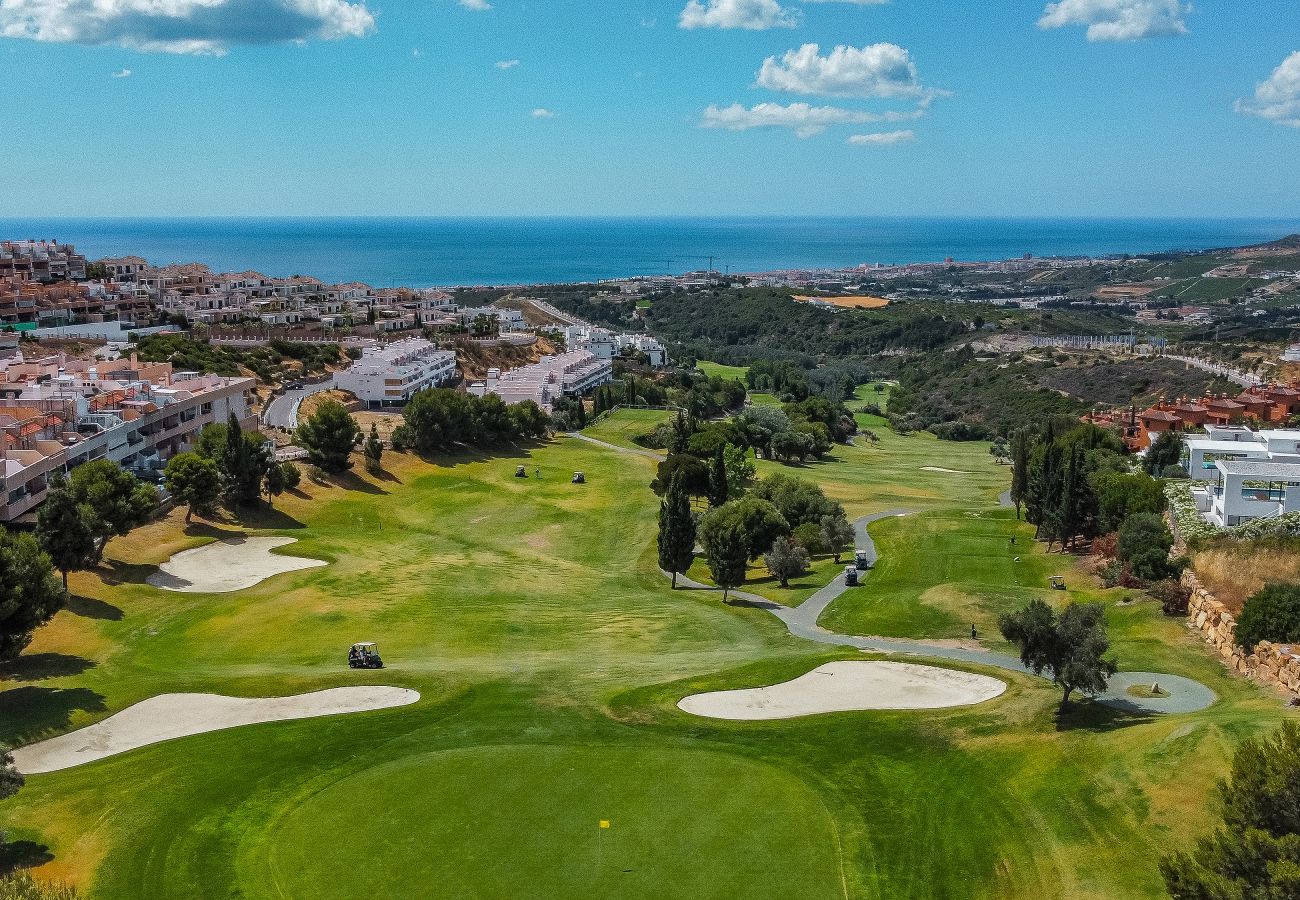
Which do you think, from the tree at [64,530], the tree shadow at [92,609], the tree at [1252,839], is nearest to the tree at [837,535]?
the tree shadow at [92,609]

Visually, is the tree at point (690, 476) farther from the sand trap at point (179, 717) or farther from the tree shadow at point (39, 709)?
the tree shadow at point (39, 709)

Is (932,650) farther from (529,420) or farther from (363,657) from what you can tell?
(529,420)

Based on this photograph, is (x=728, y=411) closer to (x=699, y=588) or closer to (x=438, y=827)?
(x=699, y=588)

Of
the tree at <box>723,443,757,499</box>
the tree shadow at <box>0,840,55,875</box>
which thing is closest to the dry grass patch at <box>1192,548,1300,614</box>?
the tree at <box>723,443,757,499</box>

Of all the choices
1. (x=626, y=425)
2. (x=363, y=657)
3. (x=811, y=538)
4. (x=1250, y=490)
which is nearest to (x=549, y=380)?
(x=626, y=425)

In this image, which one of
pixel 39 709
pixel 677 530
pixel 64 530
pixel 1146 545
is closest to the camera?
pixel 39 709

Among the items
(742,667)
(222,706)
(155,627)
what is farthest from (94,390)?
(742,667)

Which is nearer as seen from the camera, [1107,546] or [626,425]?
[1107,546]

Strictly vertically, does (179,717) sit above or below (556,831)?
below
